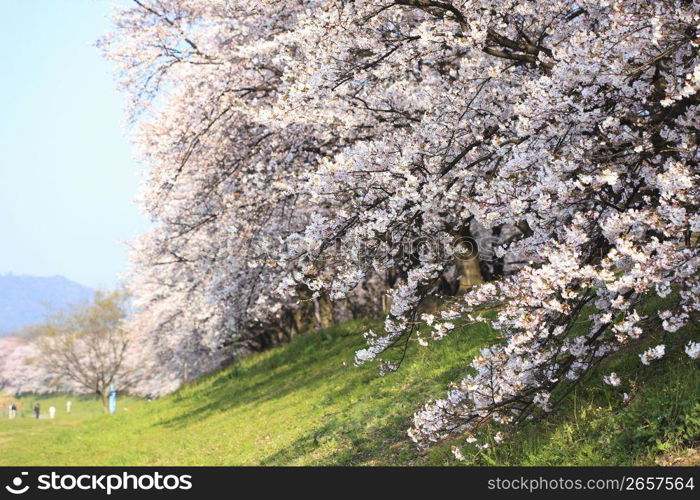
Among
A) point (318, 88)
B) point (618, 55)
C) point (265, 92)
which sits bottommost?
point (618, 55)

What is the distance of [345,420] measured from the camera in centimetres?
1066

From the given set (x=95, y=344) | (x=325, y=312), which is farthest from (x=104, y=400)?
(x=325, y=312)

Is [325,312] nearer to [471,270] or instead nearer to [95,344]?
[471,270]

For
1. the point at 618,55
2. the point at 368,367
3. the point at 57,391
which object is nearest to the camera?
the point at 618,55

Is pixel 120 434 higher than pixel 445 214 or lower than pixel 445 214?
lower

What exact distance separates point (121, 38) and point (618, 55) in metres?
13.3

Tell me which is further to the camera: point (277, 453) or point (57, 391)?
point (57, 391)

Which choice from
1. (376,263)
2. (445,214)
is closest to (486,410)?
(376,263)

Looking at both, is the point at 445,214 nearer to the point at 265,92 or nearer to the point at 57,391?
the point at 265,92

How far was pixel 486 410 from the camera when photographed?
21.5 feet

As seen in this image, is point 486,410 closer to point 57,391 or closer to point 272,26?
point 272,26

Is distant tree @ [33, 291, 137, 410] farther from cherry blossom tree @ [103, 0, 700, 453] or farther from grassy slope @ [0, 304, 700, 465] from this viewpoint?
cherry blossom tree @ [103, 0, 700, 453]

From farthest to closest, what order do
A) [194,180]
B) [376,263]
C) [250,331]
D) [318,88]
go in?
[250,331] → [194,180] → [318,88] → [376,263]

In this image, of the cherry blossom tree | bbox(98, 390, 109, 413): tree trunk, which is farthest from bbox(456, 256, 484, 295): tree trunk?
bbox(98, 390, 109, 413): tree trunk
